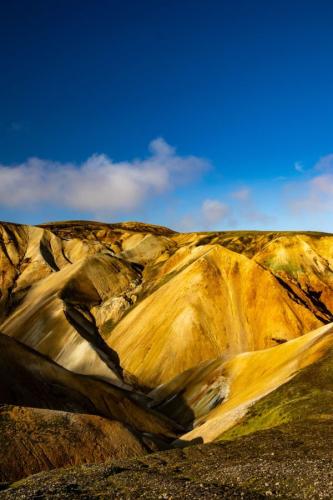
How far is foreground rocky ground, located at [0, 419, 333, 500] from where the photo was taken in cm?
2095

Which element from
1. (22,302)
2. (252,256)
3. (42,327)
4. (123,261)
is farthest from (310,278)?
(22,302)

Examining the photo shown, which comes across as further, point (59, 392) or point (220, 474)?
point (59, 392)

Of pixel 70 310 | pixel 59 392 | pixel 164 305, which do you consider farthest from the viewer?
pixel 70 310

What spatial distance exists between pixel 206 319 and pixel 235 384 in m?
29.9

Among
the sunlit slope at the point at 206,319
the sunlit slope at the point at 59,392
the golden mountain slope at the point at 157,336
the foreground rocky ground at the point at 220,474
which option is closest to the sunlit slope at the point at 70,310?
the golden mountain slope at the point at 157,336

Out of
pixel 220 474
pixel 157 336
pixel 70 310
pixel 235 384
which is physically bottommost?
pixel 235 384

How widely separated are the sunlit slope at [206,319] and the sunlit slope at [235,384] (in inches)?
317

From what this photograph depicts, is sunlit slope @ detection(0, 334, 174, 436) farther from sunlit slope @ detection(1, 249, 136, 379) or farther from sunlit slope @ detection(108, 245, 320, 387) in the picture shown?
sunlit slope @ detection(1, 249, 136, 379)

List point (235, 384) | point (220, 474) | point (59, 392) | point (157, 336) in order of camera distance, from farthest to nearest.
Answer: point (157, 336) < point (235, 384) < point (59, 392) < point (220, 474)

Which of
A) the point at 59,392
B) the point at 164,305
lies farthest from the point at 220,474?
the point at 164,305

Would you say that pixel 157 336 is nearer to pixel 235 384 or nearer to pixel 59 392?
pixel 235 384

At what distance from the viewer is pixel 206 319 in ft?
323

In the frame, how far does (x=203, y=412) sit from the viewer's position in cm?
6925

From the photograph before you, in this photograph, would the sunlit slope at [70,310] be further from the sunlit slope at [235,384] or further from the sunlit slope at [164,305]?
the sunlit slope at [235,384]
